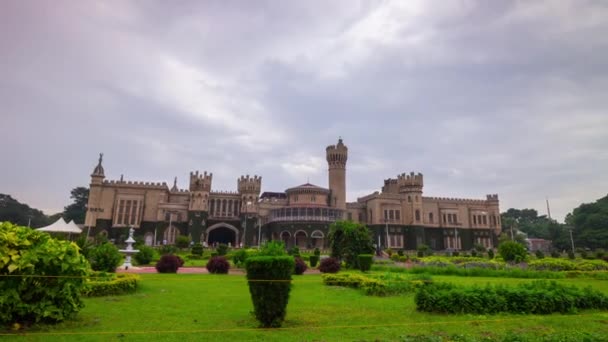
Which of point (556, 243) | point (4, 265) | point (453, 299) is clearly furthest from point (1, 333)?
point (556, 243)

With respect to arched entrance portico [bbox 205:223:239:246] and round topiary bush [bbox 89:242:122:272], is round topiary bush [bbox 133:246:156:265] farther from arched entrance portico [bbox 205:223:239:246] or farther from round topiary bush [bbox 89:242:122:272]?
arched entrance portico [bbox 205:223:239:246]

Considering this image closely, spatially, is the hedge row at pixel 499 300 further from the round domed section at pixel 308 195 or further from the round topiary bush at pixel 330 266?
the round domed section at pixel 308 195

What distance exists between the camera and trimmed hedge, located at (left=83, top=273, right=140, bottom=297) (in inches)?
479

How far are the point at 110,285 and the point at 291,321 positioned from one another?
6.94 meters

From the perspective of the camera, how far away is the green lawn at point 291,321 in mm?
7652

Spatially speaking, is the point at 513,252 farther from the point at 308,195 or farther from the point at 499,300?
the point at 308,195

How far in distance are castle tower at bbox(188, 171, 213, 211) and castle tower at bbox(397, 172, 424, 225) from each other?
33.6 meters

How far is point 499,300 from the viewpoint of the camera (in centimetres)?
1055

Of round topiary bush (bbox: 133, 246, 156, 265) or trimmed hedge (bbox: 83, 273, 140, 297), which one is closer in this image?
trimmed hedge (bbox: 83, 273, 140, 297)

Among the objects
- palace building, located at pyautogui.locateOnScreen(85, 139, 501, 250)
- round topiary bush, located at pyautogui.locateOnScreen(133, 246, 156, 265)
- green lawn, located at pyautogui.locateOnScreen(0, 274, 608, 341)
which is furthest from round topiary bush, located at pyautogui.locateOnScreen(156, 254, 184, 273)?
palace building, located at pyautogui.locateOnScreen(85, 139, 501, 250)

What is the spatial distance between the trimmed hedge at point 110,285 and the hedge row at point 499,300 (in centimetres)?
943

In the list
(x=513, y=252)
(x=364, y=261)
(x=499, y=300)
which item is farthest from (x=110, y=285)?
(x=513, y=252)

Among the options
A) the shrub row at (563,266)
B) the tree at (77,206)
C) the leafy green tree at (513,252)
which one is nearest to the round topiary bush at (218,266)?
the shrub row at (563,266)

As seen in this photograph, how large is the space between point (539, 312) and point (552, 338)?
11.6 ft
